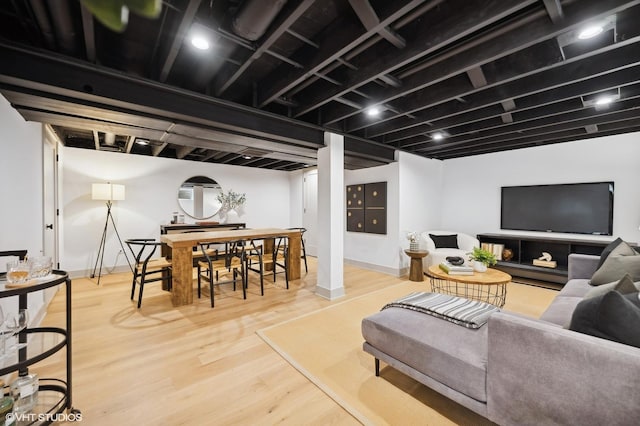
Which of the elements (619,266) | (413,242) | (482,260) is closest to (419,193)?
(413,242)

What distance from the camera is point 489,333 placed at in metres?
1.38

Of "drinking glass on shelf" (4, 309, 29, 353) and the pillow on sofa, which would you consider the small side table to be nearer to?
the pillow on sofa

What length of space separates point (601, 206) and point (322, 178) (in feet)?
14.0

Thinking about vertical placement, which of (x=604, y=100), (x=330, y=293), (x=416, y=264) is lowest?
(x=330, y=293)

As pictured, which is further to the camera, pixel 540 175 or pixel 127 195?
pixel 127 195

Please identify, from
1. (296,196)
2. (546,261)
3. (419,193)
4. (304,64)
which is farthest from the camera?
(296,196)

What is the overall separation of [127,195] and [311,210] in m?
3.91

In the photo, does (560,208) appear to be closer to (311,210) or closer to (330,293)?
(330,293)

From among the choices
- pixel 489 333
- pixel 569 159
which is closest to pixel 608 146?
pixel 569 159

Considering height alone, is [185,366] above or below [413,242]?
below

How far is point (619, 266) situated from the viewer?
234 cm

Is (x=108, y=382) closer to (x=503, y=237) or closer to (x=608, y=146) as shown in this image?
(x=503, y=237)

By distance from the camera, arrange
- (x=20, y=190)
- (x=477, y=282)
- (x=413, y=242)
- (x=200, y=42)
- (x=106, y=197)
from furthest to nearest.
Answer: (x=413, y=242), (x=106, y=197), (x=477, y=282), (x=20, y=190), (x=200, y=42)

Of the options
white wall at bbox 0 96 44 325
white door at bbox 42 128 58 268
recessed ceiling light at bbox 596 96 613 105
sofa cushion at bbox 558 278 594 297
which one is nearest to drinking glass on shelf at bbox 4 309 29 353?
white wall at bbox 0 96 44 325
